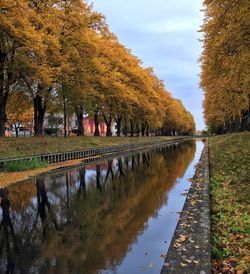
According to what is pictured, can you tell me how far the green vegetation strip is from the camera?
20547 mm

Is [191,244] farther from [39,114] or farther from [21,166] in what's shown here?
[39,114]

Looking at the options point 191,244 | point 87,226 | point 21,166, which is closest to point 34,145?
point 21,166

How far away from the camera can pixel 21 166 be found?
21.0 m

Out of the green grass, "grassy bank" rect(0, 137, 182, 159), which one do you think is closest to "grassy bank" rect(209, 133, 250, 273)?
the green grass

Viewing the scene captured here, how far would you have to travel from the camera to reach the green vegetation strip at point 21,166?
2055 centimetres

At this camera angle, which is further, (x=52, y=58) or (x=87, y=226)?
(x=52, y=58)

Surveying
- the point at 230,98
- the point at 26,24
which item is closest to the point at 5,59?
the point at 26,24

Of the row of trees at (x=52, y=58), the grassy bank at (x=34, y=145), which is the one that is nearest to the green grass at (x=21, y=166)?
the grassy bank at (x=34, y=145)

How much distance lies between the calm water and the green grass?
4.51 metres

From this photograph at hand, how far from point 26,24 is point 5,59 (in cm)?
488

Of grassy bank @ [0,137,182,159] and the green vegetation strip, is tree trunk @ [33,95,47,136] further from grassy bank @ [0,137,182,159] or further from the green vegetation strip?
the green vegetation strip

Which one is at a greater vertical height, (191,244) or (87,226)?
(191,244)

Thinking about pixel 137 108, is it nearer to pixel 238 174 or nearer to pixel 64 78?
pixel 64 78

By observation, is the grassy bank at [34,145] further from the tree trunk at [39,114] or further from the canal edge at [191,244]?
the canal edge at [191,244]
